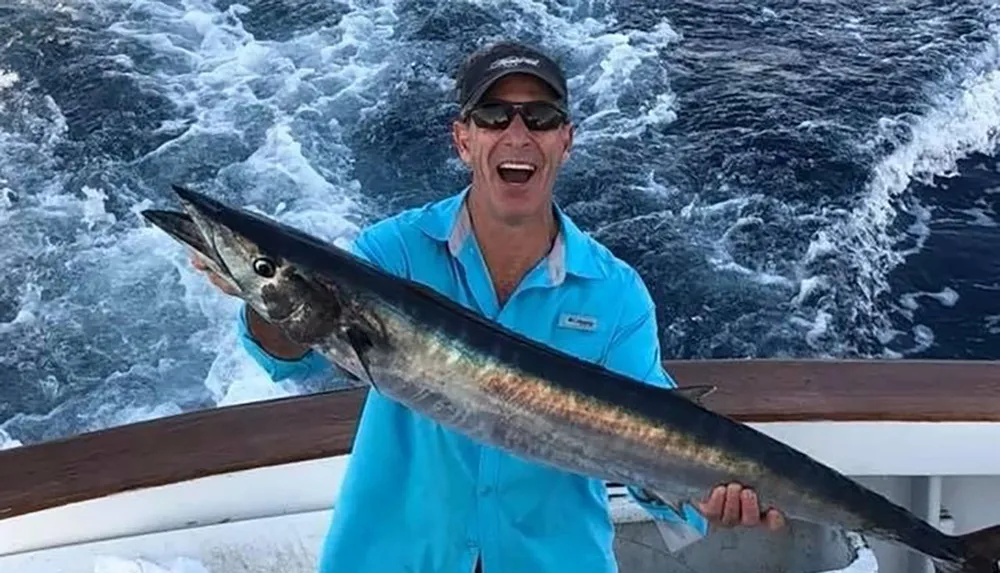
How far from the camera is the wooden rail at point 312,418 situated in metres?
2.67

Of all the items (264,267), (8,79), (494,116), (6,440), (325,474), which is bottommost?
(6,440)

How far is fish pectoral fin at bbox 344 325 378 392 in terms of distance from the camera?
1820mm

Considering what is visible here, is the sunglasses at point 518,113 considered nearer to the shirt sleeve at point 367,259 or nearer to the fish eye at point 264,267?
the shirt sleeve at point 367,259

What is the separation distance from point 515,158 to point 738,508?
0.65 meters

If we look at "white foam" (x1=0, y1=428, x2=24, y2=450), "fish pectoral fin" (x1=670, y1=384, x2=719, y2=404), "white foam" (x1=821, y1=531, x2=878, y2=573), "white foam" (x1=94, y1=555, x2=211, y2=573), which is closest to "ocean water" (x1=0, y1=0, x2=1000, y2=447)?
"white foam" (x1=0, y1=428, x2=24, y2=450)

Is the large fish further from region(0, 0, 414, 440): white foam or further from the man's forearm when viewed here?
region(0, 0, 414, 440): white foam

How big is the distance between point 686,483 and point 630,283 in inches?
13.5

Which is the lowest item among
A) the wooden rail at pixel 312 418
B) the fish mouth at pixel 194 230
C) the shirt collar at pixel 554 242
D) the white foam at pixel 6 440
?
the white foam at pixel 6 440

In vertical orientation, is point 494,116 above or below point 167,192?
above

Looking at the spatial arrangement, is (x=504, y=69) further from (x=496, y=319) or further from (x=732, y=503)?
(x=732, y=503)

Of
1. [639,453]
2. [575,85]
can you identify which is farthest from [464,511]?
[575,85]

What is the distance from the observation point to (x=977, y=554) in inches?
84.7

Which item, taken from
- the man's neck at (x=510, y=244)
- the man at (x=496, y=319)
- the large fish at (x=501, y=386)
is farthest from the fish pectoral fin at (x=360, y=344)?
the man's neck at (x=510, y=244)

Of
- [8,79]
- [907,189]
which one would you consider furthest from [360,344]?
[8,79]
